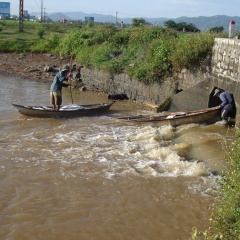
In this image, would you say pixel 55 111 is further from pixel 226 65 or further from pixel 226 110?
pixel 226 65

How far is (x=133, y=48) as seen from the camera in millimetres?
20922

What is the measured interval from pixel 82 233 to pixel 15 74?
1980cm

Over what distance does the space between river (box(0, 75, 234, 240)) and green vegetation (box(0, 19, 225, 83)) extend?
3.93 metres

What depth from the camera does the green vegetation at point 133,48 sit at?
15.9 meters

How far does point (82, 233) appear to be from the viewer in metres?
7.06

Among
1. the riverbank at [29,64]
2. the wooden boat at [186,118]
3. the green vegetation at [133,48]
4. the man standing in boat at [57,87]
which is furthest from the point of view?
the riverbank at [29,64]

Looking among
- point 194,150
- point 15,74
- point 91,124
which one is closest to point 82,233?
point 194,150

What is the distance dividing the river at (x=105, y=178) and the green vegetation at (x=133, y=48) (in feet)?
12.9

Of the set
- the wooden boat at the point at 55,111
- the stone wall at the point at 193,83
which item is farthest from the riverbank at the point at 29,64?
the wooden boat at the point at 55,111

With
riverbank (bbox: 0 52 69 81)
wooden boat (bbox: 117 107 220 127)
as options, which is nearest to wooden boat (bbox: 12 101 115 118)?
wooden boat (bbox: 117 107 220 127)

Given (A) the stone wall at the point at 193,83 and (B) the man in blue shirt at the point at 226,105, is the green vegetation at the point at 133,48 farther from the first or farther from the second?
(B) the man in blue shirt at the point at 226,105

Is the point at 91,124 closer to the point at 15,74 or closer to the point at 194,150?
the point at 194,150

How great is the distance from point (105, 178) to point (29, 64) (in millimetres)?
19699

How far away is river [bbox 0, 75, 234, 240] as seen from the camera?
7.32 meters
